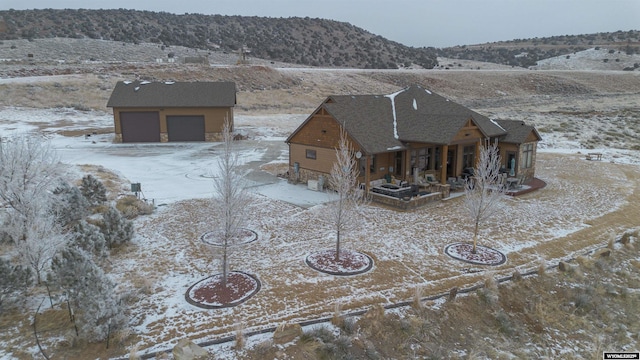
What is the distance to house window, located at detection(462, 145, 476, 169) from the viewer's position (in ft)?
83.5

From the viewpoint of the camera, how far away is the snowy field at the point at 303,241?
38.4 feet

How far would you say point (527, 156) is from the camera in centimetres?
2594

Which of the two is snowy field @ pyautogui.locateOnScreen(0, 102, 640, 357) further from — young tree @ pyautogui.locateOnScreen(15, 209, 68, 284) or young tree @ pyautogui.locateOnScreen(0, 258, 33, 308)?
young tree @ pyautogui.locateOnScreen(0, 258, 33, 308)

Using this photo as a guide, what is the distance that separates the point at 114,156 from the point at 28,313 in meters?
21.9

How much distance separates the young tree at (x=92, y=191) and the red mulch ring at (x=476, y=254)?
14.5m

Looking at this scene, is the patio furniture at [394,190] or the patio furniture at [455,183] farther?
the patio furniture at [455,183]

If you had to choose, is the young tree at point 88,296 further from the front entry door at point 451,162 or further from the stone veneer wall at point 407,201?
the front entry door at point 451,162

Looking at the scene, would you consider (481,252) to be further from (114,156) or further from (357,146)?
(114,156)

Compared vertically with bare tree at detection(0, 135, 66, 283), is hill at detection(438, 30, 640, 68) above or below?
above

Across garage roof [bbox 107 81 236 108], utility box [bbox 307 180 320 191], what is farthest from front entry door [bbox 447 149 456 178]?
garage roof [bbox 107 81 236 108]

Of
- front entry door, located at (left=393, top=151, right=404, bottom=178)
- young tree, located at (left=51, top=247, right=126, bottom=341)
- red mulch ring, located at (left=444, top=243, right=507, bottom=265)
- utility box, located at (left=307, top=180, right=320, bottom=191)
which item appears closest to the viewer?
young tree, located at (left=51, top=247, right=126, bottom=341)

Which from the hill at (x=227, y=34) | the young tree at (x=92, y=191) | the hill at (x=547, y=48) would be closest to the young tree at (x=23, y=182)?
the young tree at (x=92, y=191)

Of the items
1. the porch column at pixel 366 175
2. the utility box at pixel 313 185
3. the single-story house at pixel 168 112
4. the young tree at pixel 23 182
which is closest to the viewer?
the young tree at pixel 23 182

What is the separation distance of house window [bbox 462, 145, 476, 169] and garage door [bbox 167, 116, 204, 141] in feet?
74.2
